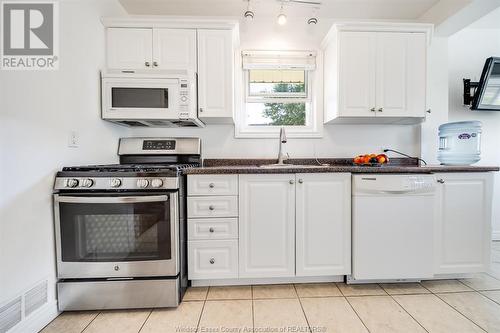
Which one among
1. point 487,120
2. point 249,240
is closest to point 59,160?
point 249,240

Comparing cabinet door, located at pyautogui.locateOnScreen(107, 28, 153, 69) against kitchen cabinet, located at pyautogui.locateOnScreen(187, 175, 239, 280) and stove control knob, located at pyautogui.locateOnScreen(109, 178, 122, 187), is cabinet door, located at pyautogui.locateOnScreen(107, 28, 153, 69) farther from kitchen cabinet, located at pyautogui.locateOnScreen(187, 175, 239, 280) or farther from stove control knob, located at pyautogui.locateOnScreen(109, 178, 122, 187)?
kitchen cabinet, located at pyautogui.locateOnScreen(187, 175, 239, 280)

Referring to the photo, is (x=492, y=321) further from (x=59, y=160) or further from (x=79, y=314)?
(x=59, y=160)

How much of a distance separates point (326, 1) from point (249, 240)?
227cm

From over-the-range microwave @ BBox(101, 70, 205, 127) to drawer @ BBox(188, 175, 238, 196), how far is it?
0.60 m

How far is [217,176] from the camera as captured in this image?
5.41 ft

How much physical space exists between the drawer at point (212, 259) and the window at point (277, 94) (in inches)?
45.7

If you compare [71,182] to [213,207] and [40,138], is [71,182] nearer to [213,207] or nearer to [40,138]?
[40,138]

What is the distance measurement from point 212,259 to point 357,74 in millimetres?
2028

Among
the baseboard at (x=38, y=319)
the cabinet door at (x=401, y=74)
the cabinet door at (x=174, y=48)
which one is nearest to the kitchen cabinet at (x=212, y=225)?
the baseboard at (x=38, y=319)

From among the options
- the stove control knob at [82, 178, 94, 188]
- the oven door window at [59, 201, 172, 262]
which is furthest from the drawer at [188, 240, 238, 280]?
the stove control knob at [82, 178, 94, 188]

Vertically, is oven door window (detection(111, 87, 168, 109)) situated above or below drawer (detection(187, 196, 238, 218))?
above

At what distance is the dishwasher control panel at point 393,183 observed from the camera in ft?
5.39

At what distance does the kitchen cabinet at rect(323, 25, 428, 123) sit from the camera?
1991 mm

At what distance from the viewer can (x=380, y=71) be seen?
6.60 ft
